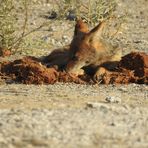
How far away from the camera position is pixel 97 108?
25.8 feet

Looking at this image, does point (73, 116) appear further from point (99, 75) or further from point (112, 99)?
point (99, 75)

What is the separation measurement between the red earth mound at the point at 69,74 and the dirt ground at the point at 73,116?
0.19m

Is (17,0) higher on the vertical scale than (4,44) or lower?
higher

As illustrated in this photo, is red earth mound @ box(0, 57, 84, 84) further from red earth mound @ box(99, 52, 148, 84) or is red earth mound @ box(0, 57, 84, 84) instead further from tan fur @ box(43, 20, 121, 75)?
red earth mound @ box(99, 52, 148, 84)

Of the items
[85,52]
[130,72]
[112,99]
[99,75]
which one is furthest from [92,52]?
[112,99]

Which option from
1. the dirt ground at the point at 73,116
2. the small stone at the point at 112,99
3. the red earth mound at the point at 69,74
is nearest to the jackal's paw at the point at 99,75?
the red earth mound at the point at 69,74

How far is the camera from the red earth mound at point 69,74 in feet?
33.8

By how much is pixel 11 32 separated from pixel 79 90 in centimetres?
372

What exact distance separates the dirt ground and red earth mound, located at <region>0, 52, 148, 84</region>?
190mm

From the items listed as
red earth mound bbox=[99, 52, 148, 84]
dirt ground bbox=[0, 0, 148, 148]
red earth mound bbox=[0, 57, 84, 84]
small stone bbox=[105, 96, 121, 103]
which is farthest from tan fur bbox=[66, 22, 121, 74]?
small stone bbox=[105, 96, 121, 103]

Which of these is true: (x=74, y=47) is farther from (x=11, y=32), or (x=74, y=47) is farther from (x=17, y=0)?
(x=17, y=0)

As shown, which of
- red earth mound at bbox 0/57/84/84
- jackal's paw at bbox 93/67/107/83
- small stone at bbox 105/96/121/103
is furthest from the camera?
jackal's paw at bbox 93/67/107/83

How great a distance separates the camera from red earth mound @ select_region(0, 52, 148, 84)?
33.8 feet

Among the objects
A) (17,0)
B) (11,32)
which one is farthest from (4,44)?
(17,0)
